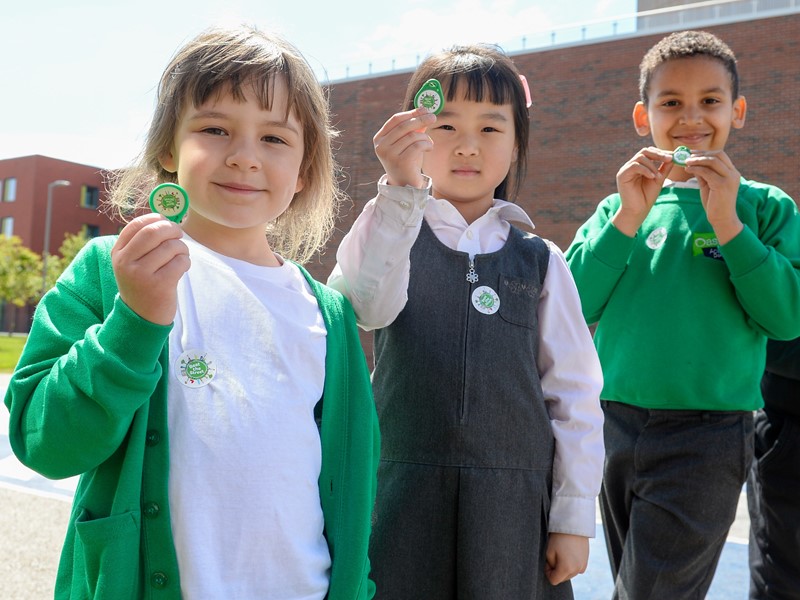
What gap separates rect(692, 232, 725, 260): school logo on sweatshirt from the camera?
2391 mm

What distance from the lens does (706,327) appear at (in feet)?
7.68

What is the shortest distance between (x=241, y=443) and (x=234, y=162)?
562 millimetres

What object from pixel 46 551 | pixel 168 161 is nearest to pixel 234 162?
pixel 168 161

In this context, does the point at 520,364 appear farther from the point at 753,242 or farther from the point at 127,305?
the point at 127,305

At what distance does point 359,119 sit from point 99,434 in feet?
76.9

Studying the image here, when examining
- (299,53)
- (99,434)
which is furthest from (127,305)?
(299,53)

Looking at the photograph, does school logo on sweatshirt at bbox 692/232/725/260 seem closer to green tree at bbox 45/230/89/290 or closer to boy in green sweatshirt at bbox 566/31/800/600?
boy in green sweatshirt at bbox 566/31/800/600

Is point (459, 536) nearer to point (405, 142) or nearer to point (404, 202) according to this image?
point (404, 202)

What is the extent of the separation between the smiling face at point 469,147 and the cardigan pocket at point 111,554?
1.23 metres

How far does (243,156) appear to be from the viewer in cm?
154

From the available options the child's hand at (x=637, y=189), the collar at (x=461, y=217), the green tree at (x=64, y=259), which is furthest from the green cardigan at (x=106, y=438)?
the green tree at (x=64, y=259)

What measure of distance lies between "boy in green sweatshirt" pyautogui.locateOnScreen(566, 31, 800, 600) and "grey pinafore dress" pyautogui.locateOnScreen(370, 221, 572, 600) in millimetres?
510

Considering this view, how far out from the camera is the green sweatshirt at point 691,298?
2281mm

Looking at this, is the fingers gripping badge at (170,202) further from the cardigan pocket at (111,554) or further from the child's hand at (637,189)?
the child's hand at (637,189)
